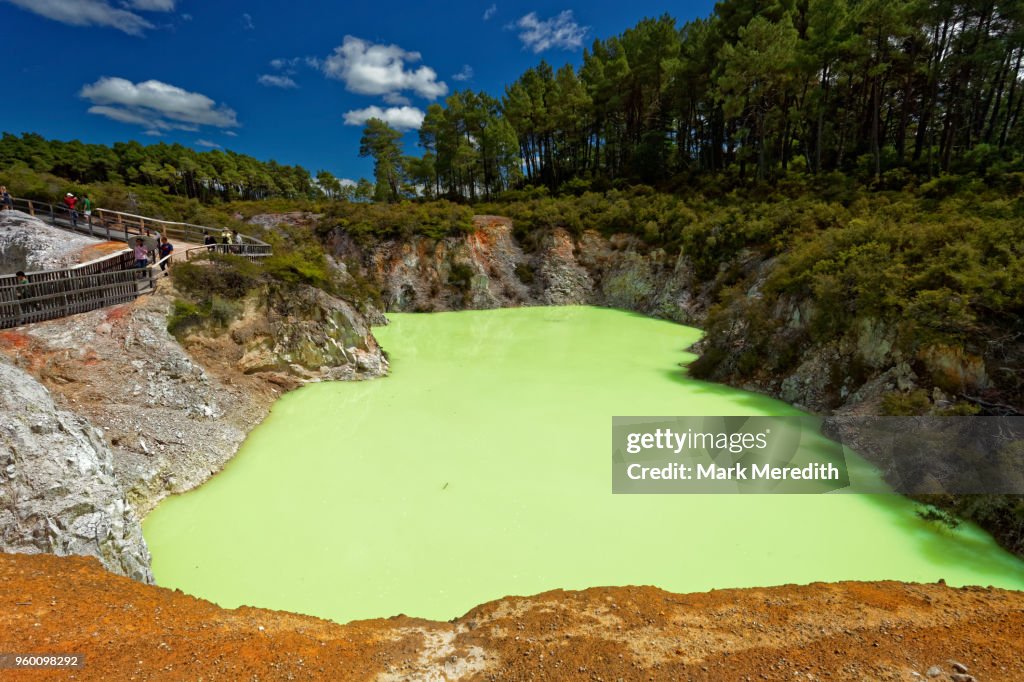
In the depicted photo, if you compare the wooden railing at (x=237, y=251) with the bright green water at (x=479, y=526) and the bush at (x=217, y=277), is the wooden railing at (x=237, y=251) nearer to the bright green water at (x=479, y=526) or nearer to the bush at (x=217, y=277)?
the bush at (x=217, y=277)

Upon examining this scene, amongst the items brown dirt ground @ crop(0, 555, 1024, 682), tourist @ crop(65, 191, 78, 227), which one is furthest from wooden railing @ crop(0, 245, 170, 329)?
tourist @ crop(65, 191, 78, 227)

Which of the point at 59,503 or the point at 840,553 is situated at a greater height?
the point at 59,503

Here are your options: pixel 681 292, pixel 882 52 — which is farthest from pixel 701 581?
pixel 882 52

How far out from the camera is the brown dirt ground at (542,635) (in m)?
4.32

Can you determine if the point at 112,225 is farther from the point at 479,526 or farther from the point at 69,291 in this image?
the point at 479,526

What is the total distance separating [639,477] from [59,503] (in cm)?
956

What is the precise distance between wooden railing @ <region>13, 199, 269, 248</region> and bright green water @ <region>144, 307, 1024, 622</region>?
43.7 ft

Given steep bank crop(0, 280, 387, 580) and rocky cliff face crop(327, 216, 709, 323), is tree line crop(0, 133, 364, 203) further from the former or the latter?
steep bank crop(0, 280, 387, 580)

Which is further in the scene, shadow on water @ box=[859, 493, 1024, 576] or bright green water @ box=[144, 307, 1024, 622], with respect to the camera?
shadow on water @ box=[859, 493, 1024, 576]

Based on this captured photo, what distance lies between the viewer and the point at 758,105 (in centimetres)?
3344

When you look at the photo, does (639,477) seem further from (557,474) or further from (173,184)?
(173,184)

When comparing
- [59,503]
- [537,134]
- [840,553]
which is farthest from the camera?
[537,134]

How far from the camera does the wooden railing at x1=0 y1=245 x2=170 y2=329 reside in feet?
35.3

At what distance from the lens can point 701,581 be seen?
663cm
